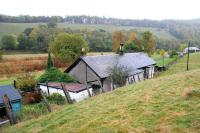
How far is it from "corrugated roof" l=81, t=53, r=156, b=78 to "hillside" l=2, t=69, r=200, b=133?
18.3 metres

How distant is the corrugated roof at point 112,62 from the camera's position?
3472 centimetres

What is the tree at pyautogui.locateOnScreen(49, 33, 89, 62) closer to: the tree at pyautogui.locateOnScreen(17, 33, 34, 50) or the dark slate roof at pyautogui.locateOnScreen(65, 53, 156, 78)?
the dark slate roof at pyautogui.locateOnScreen(65, 53, 156, 78)

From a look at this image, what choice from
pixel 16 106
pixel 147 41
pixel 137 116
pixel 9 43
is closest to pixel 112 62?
pixel 16 106

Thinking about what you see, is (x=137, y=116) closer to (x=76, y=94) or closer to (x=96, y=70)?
(x=76, y=94)

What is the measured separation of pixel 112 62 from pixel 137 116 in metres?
27.5

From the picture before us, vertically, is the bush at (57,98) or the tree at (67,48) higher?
the tree at (67,48)

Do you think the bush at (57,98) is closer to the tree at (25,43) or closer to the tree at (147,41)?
the tree at (147,41)

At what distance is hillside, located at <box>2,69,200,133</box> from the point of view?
10.6m

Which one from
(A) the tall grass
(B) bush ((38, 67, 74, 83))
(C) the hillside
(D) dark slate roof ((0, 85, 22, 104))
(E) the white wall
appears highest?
(C) the hillside

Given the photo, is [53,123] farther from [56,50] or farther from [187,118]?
[56,50]

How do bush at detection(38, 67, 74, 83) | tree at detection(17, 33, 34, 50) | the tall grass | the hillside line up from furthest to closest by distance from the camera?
tree at detection(17, 33, 34, 50), the tall grass, bush at detection(38, 67, 74, 83), the hillside

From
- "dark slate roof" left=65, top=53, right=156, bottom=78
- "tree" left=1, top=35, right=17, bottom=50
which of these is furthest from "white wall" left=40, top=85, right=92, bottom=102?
"tree" left=1, top=35, right=17, bottom=50

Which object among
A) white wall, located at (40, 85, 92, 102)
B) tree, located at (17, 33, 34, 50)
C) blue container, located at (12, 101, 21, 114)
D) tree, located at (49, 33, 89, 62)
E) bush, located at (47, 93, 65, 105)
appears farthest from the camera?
tree, located at (17, 33, 34, 50)

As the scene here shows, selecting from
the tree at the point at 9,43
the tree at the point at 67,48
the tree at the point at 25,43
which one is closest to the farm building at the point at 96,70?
the tree at the point at 67,48
